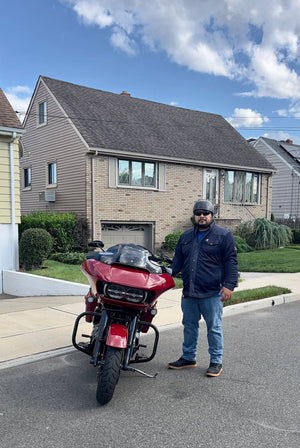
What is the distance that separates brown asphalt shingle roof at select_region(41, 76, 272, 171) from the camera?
16.2 metres

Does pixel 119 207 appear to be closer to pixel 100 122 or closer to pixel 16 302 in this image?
pixel 100 122

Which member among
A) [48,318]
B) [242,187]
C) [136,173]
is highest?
[136,173]

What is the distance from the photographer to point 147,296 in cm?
377

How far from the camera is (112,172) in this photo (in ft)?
51.1

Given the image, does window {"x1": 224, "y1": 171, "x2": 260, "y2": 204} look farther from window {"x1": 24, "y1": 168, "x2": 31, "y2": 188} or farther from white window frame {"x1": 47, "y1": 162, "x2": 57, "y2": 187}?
window {"x1": 24, "y1": 168, "x2": 31, "y2": 188}

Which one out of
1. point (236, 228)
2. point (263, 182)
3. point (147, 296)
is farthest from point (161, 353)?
point (263, 182)

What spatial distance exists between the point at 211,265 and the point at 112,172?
1169 cm

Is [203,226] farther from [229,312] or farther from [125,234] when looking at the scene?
[125,234]

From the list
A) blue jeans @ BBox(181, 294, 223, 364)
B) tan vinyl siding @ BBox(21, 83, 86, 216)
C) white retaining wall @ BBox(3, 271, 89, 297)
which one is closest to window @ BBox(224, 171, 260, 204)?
tan vinyl siding @ BBox(21, 83, 86, 216)

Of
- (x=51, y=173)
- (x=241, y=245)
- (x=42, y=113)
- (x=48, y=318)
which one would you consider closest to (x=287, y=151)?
(x=241, y=245)

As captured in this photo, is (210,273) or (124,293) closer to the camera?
(124,293)

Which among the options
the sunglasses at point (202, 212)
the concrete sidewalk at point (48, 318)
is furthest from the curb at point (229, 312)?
the sunglasses at point (202, 212)

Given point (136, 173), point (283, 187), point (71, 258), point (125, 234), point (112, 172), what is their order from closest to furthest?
point (71, 258)
point (112, 172)
point (125, 234)
point (136, 173)
point (283, 187)

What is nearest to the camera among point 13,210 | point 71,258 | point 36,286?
point 36,286
